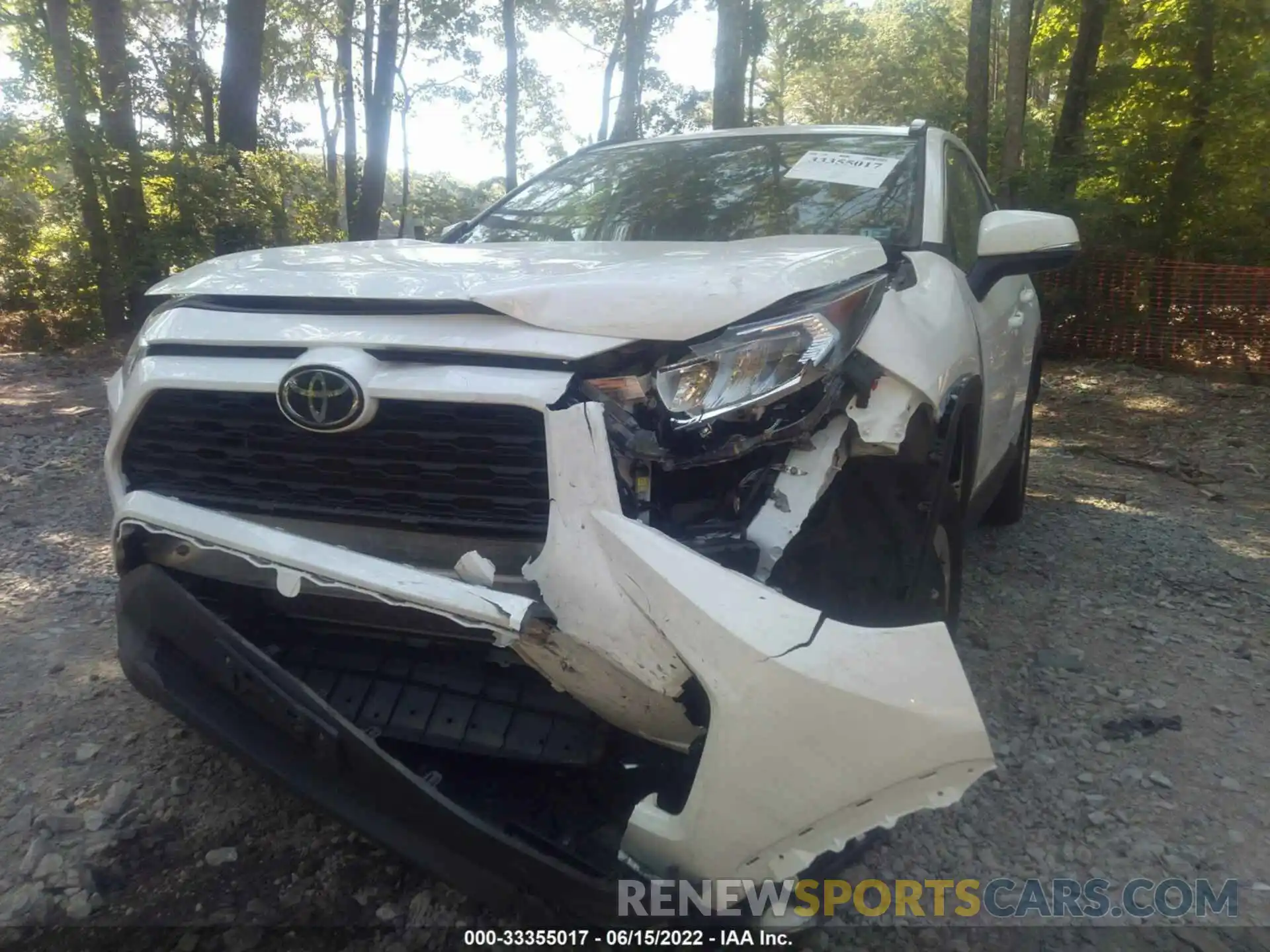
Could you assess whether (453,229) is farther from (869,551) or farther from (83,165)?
(83,165)

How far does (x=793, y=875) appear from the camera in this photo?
5.05 ft

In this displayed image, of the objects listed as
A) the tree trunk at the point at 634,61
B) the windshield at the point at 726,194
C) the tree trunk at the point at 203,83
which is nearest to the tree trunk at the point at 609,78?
the tree trunk at the point at 634,61

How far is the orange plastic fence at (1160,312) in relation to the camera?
29.2 feet

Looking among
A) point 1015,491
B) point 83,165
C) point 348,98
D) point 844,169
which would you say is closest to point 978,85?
point 1015,491

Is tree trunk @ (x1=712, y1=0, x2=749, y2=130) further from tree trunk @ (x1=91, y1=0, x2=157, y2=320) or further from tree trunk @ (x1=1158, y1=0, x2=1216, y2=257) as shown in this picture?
tree trunk @ (x1=91, y1=0, x2=157, y2=320)

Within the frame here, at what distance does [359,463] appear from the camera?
1873 mm

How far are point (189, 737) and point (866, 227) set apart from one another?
242 cm

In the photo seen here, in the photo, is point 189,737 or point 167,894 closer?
point 167,894

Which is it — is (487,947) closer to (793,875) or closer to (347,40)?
(793,875)

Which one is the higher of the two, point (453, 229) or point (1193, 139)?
point (1193, 139)

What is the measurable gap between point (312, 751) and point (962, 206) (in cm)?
279

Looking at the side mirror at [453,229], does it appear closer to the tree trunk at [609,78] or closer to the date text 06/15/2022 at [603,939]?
the date text 06/15/2022 at [603,939]

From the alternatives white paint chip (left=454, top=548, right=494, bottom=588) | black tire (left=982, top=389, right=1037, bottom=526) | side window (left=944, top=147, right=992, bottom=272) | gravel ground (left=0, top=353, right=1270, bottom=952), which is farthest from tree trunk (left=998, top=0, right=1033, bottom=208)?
white paint chip (left=454, top=548, right=494, bottom=588)

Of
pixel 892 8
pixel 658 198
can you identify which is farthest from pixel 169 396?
pixel 892 8
